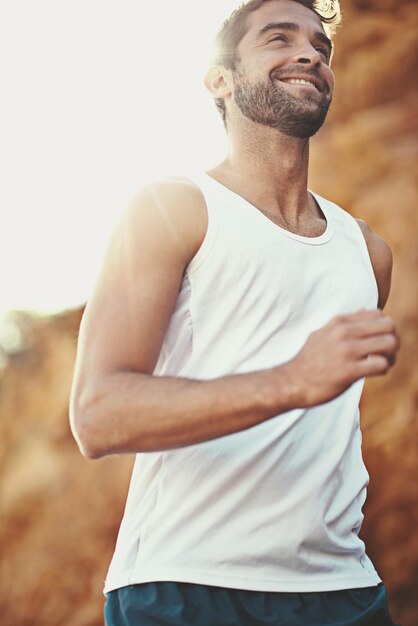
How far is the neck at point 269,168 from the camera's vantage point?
5.75ft

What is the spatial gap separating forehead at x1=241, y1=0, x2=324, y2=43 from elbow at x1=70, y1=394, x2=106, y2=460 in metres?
1.05

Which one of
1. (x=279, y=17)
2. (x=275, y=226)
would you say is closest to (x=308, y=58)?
(x=279, y=17)

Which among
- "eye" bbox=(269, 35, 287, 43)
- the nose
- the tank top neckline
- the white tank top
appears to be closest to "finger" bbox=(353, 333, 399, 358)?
the white tank top

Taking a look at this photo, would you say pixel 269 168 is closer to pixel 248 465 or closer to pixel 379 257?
pixel 379 257

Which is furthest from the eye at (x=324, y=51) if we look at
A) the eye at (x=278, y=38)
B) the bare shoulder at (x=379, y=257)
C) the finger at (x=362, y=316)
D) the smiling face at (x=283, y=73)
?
the finger at (x=362, y=316)

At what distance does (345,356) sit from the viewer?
1121 millimetres

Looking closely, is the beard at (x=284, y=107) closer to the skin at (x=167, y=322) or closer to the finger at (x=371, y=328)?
the skin at (x=167, y=322)

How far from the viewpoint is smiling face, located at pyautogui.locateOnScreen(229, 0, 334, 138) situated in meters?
1.77

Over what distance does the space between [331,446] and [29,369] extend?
2543 mm

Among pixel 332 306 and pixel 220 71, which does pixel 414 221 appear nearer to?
pixel 220 71

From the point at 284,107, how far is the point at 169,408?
0.83 m

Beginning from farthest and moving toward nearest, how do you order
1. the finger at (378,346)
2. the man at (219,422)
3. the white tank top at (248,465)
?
the white tank top at (248,465), the man at (219,422), the finger at (378,346)

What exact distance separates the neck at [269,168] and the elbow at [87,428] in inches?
25.8

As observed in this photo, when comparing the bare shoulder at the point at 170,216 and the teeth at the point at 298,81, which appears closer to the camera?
the bare shoulder at the point at 170,216
